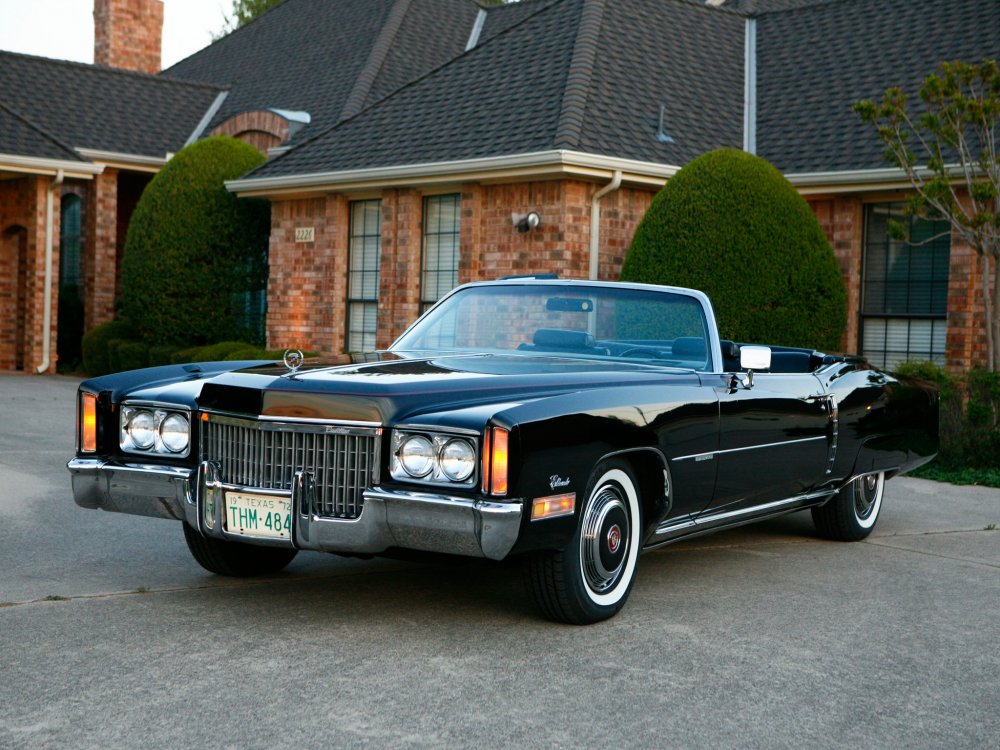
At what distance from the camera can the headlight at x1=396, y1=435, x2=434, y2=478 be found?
4801 millimetres

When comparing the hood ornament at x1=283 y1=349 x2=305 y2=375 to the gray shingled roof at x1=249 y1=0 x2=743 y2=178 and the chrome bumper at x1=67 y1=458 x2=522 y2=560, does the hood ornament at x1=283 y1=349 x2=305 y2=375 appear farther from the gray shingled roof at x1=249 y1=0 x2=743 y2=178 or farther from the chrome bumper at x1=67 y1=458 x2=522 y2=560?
the gray shingled roof at x1=249 y1=0 x2=743 y2=178

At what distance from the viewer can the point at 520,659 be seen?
4.71 metres

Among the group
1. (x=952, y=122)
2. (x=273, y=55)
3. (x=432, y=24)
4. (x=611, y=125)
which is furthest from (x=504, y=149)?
(x=273, y=55)

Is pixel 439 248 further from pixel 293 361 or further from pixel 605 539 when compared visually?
pixel 605 539

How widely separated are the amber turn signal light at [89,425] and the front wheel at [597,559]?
199cm

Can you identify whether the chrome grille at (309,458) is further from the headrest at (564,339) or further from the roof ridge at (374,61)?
the roof ridge at (374,61)

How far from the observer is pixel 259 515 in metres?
4.98

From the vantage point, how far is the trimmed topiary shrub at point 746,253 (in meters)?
13.5

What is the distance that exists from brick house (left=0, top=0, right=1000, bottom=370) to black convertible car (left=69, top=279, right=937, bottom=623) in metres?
8.26

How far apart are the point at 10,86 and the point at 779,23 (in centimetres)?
1349

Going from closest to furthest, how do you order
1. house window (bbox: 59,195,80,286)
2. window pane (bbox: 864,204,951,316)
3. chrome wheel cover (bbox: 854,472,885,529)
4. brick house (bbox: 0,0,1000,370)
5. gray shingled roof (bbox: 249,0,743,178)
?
chrome wheel cover (bbox: 854,472,885,529) < window pane (bbox: 864,204,951,316) < brick house (bbox: 0,0,1000,370) < gray shingled roof (bbox: 249,0,743,178) < house window (bbox: 59,195,80,286)

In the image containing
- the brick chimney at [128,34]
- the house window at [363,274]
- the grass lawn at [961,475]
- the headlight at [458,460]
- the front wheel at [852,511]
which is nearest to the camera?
the headlight at [458,460]

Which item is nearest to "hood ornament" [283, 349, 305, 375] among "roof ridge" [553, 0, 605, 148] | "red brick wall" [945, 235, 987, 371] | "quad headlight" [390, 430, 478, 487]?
"quad headlight" [390, 430, 478, 487]

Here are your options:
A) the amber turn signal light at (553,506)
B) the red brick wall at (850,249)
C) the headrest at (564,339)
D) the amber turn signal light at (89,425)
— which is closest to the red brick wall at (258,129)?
the red brick wall at (850,249)
